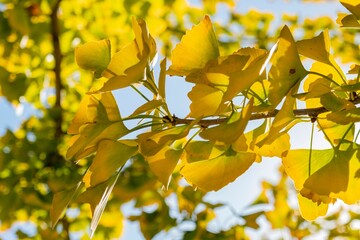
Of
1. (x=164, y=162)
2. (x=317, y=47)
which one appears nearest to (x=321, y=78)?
(x=317, y=47)

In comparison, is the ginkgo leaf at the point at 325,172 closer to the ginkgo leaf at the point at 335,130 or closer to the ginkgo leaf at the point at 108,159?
the ginkgo leaf at the point at 335,130

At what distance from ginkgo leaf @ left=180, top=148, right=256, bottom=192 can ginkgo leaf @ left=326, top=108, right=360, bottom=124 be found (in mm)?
76

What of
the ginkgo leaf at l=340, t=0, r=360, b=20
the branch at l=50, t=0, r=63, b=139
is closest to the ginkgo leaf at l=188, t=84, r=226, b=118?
the ginkgo leaf at l=340, t=0, r=360, b=20

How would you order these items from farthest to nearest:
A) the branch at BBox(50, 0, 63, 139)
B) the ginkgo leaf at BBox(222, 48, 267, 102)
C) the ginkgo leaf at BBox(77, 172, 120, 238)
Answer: the branch at BBox(50, 0, 63, 139)
the ginkgo leaf at BBox(77, 172, 120, 238)
the ginkgo leaf at BBox(222, 48, 267, 102)

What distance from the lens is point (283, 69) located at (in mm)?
434

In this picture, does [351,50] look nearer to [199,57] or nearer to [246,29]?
[246,29]

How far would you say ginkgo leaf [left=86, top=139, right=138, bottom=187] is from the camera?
0.48 m

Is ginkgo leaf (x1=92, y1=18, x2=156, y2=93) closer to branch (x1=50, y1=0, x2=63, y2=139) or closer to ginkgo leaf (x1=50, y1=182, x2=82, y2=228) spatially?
ginkgo leaf (x1=50, y1=182, x2=82, y2=228)

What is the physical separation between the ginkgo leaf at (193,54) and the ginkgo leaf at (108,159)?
7 cm

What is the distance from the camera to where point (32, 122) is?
1.72m

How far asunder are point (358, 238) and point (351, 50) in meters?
0.68

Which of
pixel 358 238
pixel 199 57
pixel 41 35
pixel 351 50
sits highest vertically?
pixel 199 57

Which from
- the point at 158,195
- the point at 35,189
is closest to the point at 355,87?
the point at 158,195

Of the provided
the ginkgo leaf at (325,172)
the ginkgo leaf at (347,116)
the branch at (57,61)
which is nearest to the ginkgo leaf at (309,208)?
the ginkgo leaf at (325,172)
